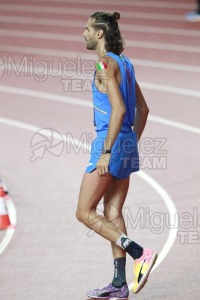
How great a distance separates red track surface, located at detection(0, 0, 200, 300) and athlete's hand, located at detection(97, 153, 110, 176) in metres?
1.20

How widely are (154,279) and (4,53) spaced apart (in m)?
12.3

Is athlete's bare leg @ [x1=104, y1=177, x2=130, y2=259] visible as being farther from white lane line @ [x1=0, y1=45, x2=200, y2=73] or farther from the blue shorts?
white lane line @ [x1=0, y1=45, x2=200, y2=73]

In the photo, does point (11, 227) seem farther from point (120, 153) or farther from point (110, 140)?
point (110, 140)

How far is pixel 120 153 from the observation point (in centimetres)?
820

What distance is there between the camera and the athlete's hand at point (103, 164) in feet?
26.4

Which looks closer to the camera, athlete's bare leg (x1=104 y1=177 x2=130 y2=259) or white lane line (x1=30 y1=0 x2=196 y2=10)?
athlete's bare leg (x1=104 y1=177 x2=130 y2=259)

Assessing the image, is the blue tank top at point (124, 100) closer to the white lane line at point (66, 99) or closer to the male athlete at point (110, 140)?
the male athlete at point (110, 140)

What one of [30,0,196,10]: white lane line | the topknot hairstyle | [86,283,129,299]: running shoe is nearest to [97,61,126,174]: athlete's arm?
the topknot hairstyle

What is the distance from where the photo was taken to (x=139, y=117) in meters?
8.66

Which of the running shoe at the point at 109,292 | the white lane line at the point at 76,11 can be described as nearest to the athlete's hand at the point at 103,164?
the running shoe at the point at 109,292

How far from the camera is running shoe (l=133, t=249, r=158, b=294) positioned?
26.8 ft

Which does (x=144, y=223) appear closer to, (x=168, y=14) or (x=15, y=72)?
(x=15, y=72)

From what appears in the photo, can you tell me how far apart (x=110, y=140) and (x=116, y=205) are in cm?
77

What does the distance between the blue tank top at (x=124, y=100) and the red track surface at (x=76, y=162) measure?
152 centimetres
